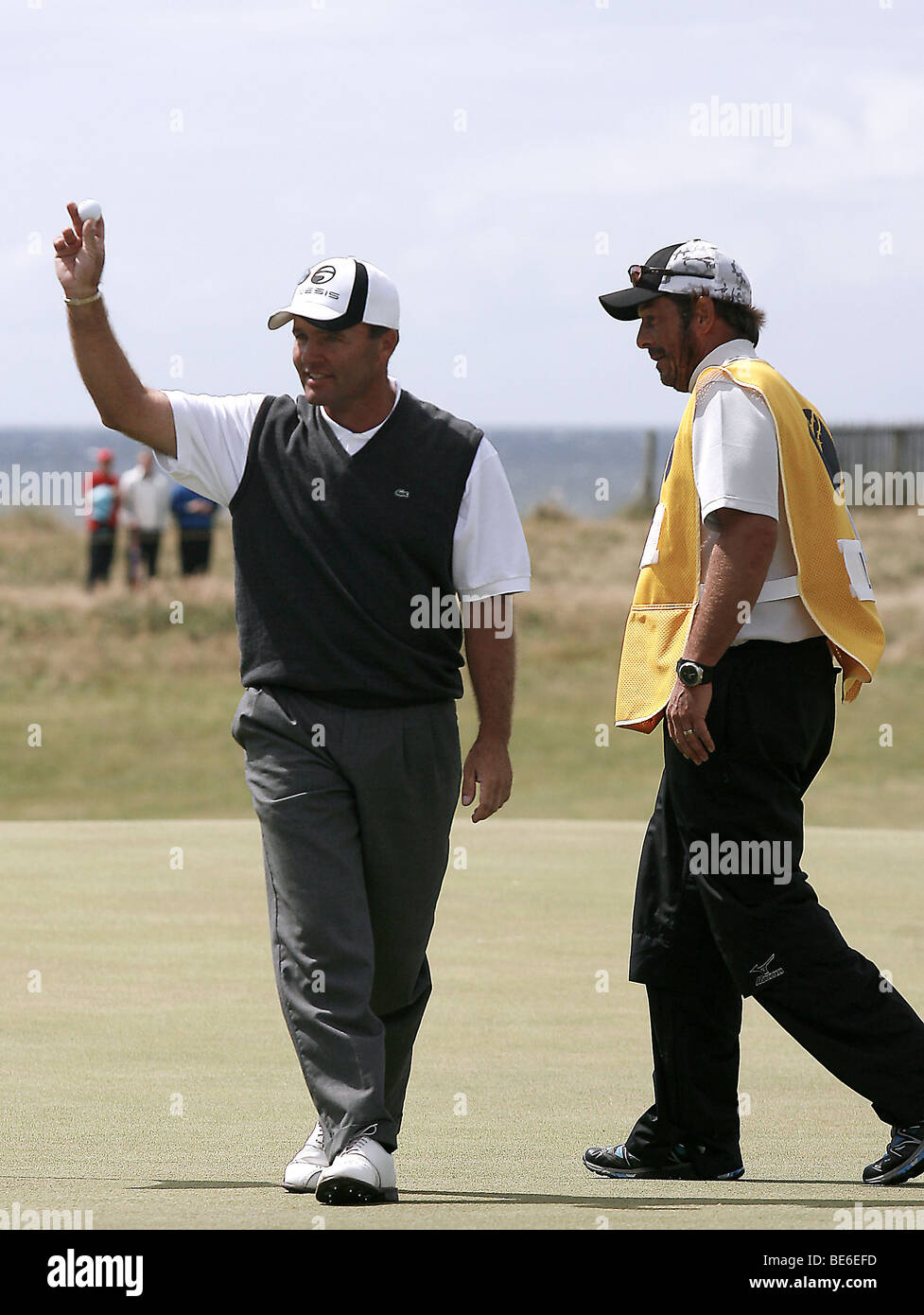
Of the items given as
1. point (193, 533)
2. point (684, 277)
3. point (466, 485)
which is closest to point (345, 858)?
point (466, 485)

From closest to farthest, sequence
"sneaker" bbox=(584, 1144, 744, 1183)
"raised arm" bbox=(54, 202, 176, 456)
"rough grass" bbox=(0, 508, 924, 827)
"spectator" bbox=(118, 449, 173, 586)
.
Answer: "raised arm" bbox=(54, 202, 176, 456) → "sneaker" bbox=(584, 1144, 744, 1183) → "rough grass" bbox=(0, 508, 924, 827) → "spectator" bbox=(118, 449, 173, 586)

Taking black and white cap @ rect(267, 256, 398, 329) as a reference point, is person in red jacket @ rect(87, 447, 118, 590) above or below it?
above

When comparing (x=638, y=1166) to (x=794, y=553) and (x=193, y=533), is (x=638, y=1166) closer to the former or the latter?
(x=794, y=553)

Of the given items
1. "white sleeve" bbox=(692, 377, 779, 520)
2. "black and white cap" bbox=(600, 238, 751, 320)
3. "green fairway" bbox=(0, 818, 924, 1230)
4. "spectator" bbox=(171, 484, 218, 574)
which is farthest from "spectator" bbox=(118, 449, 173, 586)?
"white sleeve" bbox=(692, 377, 779, 520)

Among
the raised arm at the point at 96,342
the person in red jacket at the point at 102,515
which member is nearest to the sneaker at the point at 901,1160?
the raised arm at the point at 96,342

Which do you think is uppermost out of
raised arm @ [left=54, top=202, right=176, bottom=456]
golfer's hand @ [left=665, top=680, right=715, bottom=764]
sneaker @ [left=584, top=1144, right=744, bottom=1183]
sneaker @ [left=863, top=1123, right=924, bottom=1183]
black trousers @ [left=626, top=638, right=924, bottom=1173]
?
raised arm @ [left=54, top=202, right=176, bottom=456]

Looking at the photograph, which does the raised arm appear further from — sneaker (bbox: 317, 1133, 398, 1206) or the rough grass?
the rough grass

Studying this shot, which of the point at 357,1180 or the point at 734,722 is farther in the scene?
the point at 734,722

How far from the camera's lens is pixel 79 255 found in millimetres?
4441

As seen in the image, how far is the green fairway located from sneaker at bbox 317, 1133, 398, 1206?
10 cm

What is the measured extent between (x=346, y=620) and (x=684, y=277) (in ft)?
3.72

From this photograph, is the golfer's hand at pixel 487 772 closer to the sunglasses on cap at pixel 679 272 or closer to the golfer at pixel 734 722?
the golfer at pixel 734 722

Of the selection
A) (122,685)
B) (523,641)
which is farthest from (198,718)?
(523,641)

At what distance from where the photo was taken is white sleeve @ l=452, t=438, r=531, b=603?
4.57 meters
